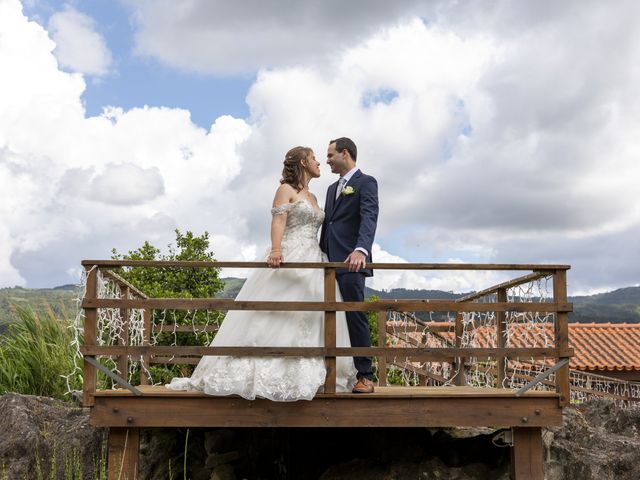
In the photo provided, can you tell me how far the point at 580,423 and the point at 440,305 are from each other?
2.71 metres

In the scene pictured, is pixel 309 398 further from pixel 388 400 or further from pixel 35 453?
pixel 35 453

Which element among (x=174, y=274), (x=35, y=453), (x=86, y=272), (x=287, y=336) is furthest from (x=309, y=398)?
(x=174, y=274)

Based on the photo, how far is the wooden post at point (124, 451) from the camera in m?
6.67

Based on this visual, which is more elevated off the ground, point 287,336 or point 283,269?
point 283,269

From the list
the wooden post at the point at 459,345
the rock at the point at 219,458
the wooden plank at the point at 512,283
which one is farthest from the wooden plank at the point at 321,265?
the wooden post at the point at 459,345

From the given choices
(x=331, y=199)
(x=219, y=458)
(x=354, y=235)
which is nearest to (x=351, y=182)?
(x=331, y=199)

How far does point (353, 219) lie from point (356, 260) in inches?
20.4

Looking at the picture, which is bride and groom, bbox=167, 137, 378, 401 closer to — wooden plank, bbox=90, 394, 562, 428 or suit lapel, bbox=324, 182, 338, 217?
suit lapel, bbox=324, 182, 338, 217

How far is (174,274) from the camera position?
52.1 feet

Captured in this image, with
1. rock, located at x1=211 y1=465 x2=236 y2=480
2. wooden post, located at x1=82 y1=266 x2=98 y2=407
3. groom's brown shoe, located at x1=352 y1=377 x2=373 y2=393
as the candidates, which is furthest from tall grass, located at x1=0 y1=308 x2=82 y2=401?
groom's brown shoe, located at x1=352 y1=377 x2=373 y2=393

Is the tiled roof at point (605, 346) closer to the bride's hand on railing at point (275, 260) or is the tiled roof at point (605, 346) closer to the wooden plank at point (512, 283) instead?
the wooden plank at point (512, 283)

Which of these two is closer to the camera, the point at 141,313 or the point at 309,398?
the point at 309,398

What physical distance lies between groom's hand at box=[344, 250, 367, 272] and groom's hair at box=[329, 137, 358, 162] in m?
0.96

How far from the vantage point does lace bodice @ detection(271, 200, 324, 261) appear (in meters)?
6.72
